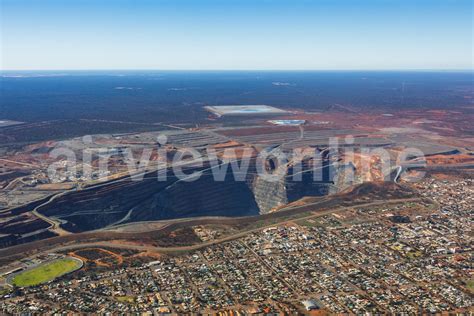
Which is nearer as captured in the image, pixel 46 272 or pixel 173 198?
pixel 46 272

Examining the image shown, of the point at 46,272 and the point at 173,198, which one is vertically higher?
the point at 46,272

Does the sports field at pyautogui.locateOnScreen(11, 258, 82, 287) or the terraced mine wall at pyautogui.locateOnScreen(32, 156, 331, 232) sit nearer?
the sports field at pyautogui.locateOnScreen(11, 258, 82, 287)

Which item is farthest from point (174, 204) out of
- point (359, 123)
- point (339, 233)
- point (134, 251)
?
point (359, 123)

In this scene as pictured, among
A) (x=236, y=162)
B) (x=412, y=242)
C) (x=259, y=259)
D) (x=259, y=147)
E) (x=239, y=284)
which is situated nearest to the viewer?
(x=239, y=284)

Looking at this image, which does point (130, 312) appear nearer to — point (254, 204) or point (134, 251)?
point (134, 251)

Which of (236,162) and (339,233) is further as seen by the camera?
(236,162)

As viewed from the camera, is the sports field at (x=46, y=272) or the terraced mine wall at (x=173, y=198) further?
the terraced mine wall at (x=173, y=198)

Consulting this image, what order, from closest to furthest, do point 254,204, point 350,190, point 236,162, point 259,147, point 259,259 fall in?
point 259,259
point 350,190
point 254,204
point 236,162
point 259,147

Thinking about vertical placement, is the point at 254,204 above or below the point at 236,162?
below
